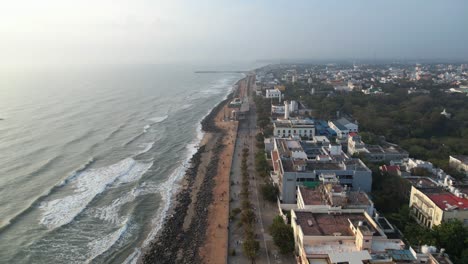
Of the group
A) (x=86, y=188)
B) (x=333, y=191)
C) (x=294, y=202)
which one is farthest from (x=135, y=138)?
(x=333, y=191)

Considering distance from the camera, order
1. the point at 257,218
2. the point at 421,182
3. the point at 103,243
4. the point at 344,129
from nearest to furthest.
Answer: the point at 103,243, the point at 257,218, the point at 421,182, the point at 344,129

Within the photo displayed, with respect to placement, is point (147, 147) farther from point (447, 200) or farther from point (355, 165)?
point (447, 200)

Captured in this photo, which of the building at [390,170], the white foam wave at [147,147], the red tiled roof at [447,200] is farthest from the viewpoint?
the white foam wave at [147,147]

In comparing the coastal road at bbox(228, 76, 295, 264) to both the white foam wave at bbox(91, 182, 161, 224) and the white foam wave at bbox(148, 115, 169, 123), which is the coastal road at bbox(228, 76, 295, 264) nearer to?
the white foam wave at bbox(91, 182, 161, 224)

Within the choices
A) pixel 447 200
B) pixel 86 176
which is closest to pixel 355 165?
pixel 447 200

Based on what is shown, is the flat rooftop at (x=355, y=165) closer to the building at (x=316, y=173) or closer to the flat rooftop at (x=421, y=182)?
the building at (x=316, y=173)

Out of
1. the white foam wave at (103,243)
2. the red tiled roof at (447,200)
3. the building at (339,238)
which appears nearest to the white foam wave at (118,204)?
the white foam wave at (103,243)
